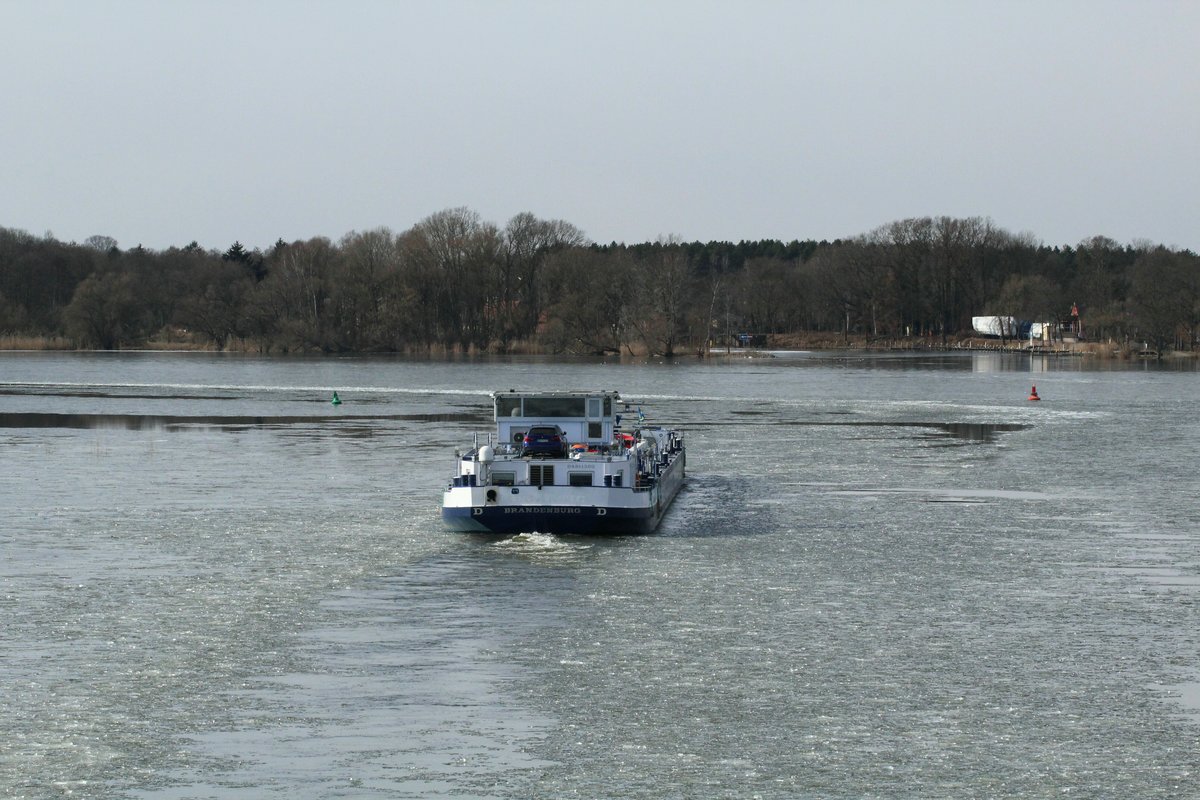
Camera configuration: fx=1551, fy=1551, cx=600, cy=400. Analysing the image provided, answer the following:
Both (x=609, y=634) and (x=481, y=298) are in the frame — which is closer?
(x=609, y=634)

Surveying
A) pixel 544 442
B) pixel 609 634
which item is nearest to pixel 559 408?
pixel 544 442

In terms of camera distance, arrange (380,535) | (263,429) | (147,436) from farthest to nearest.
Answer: (263,429), (147,436), (380,535)

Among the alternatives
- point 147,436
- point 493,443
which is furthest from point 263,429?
point 493,443

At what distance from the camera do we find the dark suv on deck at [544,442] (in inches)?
1388

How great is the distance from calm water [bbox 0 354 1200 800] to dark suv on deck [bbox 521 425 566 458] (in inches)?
114

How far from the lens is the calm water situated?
15.6 m

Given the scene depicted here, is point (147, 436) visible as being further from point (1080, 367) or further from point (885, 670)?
point (1080, 367)

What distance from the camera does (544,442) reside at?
35.5 m

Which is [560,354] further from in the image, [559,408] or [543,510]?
[543,510]

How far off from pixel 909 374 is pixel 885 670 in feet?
329

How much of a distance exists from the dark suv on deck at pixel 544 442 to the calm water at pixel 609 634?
114 inches

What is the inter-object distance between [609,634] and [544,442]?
1388 centimetres

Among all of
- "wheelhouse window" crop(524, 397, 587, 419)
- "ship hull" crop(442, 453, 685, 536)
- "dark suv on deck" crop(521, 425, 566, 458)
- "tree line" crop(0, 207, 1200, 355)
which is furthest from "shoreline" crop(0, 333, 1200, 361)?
"ship hull" crop(442, 453, 685, 536)

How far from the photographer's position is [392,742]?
642 inches
